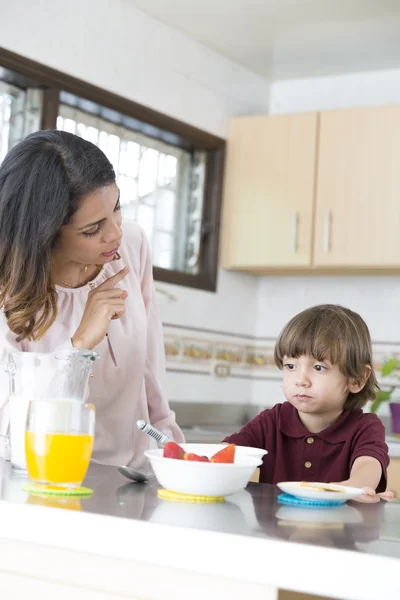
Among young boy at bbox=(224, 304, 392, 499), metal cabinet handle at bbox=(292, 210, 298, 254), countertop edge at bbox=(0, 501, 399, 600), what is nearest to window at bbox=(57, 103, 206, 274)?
metal cabinet handle at bbox=(292, 210, 298, 254)

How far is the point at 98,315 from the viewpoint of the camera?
1732 millimetres

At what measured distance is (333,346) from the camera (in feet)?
5.85

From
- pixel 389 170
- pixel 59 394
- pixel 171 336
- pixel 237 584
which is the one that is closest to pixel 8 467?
pixel 59 394

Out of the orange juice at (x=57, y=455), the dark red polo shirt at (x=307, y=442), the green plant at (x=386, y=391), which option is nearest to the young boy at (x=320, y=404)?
the dark red polo shirt at (x=307, y=442)

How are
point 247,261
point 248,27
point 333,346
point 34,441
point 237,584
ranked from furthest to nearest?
point 247,261, point 248,27, point 333,346, point 34,441, point 237,584

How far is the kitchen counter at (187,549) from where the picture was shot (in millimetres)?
870

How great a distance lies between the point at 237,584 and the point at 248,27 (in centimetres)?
329

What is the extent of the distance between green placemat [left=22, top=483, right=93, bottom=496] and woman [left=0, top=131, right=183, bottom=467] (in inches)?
20.8

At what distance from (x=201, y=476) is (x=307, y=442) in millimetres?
692

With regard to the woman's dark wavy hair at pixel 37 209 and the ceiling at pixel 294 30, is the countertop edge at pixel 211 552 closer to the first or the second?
the woman's dark wavy hair at pixel 37 209

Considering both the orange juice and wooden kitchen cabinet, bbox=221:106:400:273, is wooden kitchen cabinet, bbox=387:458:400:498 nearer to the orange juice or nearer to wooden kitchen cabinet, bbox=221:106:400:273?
wooden kitchen cabinet, bbox=221:106:400:273

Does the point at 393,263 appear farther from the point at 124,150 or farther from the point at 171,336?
the point at 124,150

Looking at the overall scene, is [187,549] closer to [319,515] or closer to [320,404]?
[319,515]

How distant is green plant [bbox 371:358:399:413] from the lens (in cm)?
384
